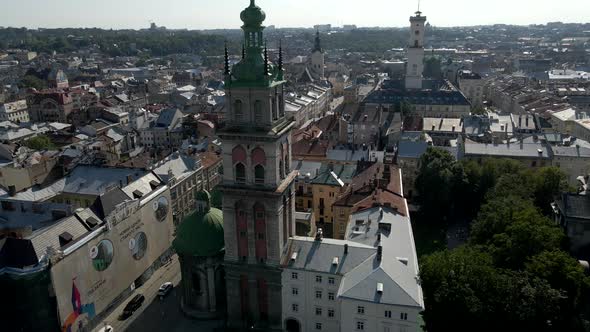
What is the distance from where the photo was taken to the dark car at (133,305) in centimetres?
6431

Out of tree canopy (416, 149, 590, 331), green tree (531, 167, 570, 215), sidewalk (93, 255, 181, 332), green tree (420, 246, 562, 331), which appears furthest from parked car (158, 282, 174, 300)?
green tree (531, 167, 570, 215)

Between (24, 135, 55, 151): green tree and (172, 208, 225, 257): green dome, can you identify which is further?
(24, 135, 55, 151): green tree

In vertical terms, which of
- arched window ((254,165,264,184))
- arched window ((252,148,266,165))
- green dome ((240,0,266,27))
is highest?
green dome ((240,0,266,27))

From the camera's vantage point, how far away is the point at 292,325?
194 feet

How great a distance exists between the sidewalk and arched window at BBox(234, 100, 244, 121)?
101 ft

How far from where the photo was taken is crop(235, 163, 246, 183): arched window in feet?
179

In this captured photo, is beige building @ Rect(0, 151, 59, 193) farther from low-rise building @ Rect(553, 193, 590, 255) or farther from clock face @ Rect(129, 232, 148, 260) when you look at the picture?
low-rise building @ Rect(553, 193, 590, 255)

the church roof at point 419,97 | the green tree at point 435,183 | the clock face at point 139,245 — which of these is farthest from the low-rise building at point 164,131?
the green tree at point 435,183

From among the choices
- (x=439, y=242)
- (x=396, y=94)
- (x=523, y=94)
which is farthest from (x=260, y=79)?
(x=523, y=94)

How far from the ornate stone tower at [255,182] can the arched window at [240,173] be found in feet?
0.37

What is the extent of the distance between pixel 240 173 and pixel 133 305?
26.0m

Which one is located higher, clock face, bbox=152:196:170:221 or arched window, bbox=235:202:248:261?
arched window, bbox=235:202:248:261

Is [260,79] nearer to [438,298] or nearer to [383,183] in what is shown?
[438,298]

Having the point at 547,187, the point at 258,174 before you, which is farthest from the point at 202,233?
the point at 547,187
